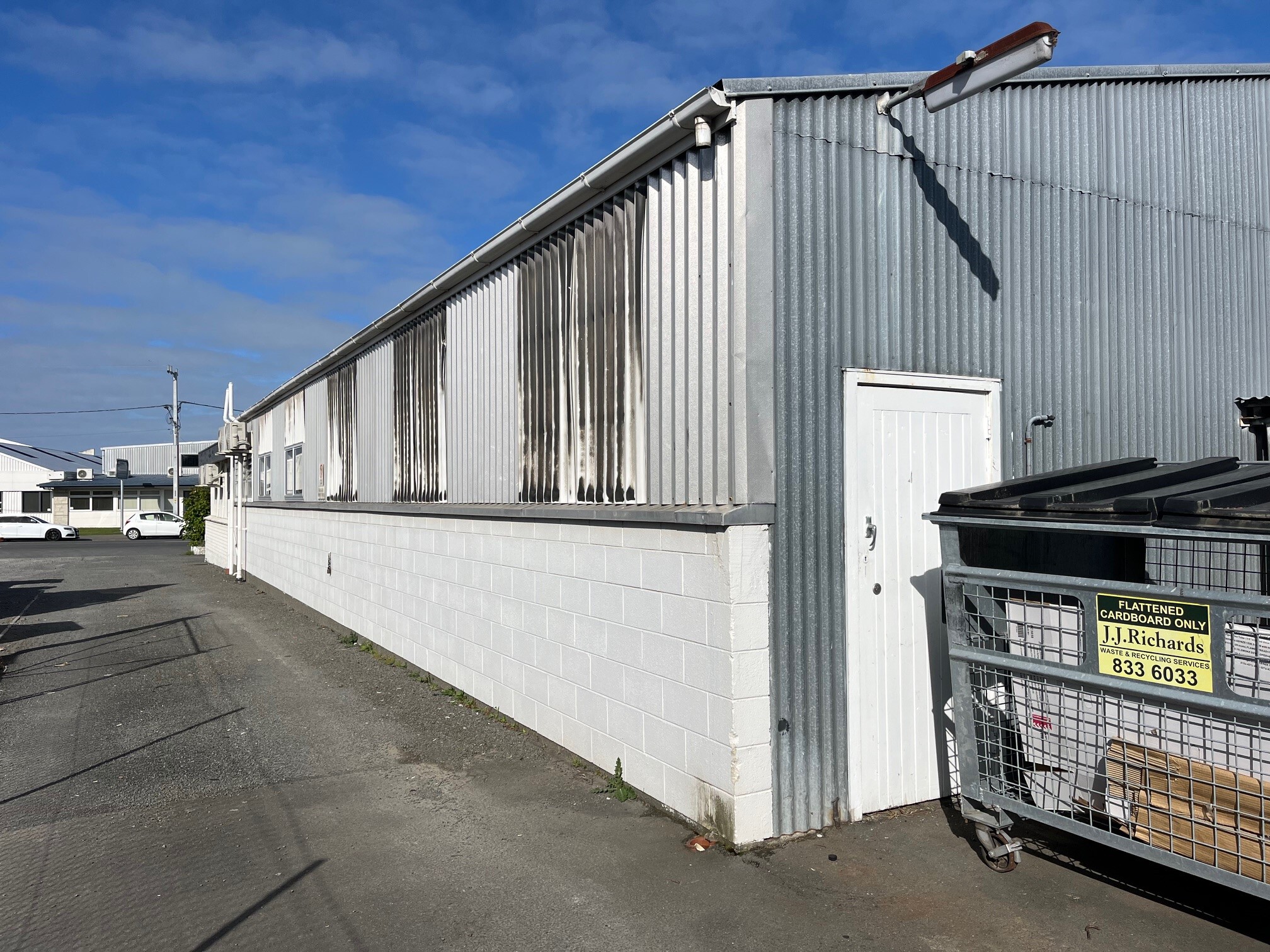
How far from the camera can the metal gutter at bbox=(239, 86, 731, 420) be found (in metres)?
5.12

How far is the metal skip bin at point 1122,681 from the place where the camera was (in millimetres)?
3494

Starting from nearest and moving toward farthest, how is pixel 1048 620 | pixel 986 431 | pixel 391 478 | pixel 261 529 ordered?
pixel 1048 620, pixel 986 431, pixel 391 478, pixel 261 529

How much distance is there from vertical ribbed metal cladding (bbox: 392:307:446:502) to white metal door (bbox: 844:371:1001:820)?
17.5 feet

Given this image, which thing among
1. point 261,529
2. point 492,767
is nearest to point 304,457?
point 261,529

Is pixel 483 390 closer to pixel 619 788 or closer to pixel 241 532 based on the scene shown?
pixel 619 788

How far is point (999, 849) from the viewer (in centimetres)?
443

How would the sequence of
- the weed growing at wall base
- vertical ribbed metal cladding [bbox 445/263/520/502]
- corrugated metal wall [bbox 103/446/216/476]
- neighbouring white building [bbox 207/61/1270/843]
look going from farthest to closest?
corrugated metal wall [bbox 103/446/216/476] < vertical ribbed metal cladding [bbox 445/263/520/502] < the weed growing at wall base < neighbouring white building [bbox 207/61/1270/843]

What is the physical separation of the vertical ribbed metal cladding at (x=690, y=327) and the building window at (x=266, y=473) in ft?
52.1

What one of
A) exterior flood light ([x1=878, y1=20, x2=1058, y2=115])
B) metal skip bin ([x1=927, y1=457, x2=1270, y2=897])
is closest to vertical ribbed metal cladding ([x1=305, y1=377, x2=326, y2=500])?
exterior flood light ([x1=878, y1=20, x2=1058, y2=115])

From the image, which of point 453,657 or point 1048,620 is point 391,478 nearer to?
point 453,657

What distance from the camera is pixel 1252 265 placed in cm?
783

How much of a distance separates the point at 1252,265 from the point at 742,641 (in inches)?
244

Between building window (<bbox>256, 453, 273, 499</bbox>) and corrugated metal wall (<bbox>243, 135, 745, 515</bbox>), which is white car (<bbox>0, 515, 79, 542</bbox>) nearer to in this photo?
building window (<bbox>256, 453, 273, 499</bbox>)

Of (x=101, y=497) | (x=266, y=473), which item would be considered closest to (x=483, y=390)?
(x=266, y=473)
